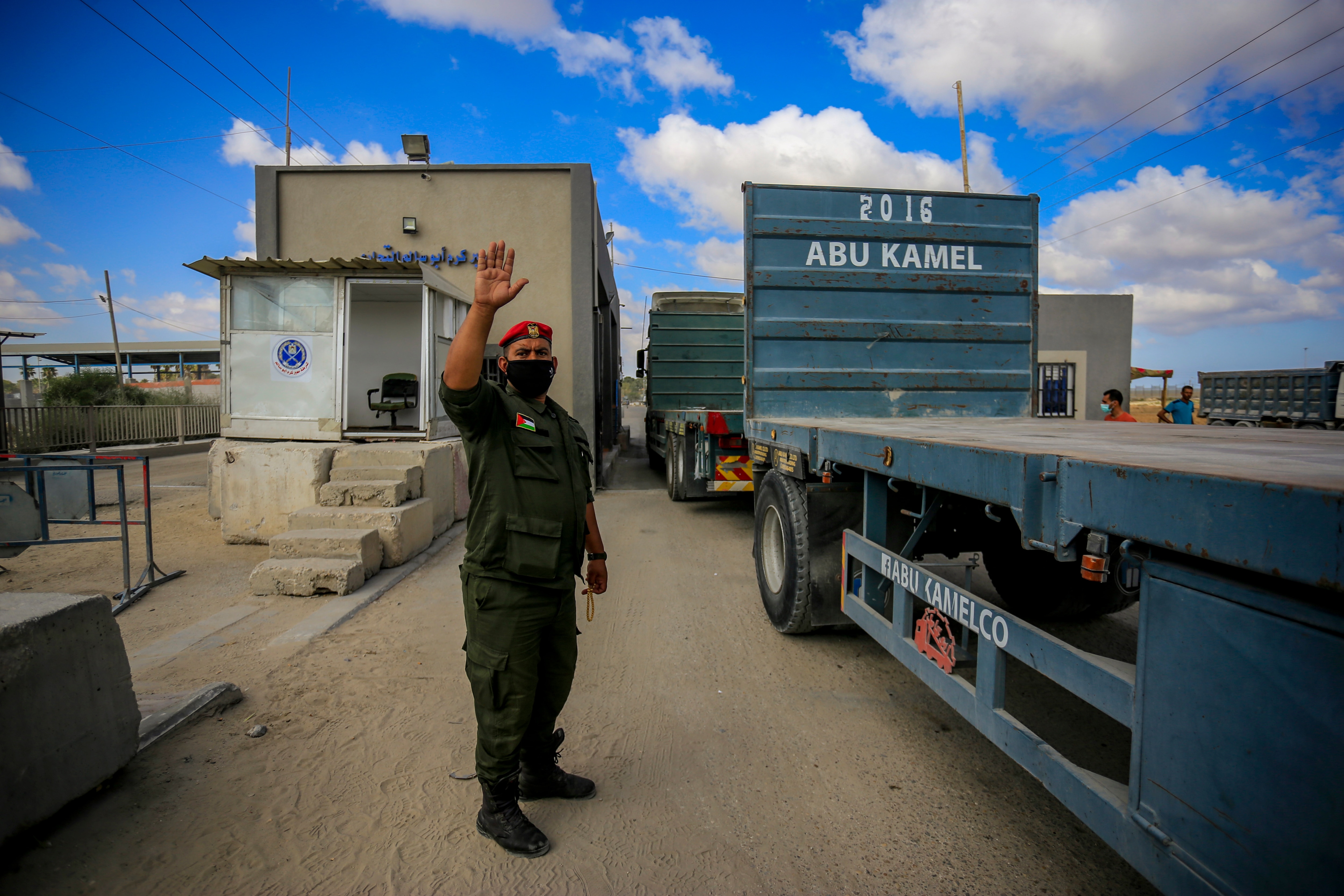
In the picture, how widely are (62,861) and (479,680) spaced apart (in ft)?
4.65

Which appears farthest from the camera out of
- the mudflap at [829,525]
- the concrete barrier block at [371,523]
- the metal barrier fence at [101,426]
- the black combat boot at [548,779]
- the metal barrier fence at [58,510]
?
the metal barrier fence at [101,426]

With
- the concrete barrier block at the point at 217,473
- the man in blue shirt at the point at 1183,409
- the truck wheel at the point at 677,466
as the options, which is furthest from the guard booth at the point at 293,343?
the man in blue shirt at the point at 1183,409

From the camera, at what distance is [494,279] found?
82.9 inches

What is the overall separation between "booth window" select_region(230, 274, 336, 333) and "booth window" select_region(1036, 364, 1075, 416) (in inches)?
754

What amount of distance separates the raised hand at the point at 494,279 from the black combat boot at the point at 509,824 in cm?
162

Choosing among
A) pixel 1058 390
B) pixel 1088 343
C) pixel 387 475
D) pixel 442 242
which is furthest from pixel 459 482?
pixel 1088 343

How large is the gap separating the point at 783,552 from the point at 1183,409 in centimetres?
990

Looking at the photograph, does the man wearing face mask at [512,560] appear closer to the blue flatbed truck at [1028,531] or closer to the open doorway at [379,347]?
the blue flatbed truck at [1028,531]

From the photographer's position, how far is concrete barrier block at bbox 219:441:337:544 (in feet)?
23.6

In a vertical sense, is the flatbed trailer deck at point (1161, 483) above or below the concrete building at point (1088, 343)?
below

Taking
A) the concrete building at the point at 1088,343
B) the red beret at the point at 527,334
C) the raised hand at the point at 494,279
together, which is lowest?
the red beret at the point at 527,334

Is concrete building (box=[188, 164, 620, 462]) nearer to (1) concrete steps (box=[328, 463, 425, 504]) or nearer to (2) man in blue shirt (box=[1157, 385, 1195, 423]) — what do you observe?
(1) concrete steps (box=[328, 463, 425, 504])

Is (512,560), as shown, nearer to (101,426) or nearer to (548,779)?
(548,779)

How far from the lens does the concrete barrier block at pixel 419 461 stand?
7359 mm
